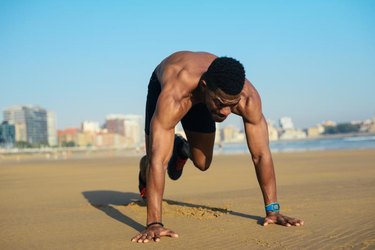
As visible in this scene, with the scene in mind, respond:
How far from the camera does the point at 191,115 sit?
4781 mm

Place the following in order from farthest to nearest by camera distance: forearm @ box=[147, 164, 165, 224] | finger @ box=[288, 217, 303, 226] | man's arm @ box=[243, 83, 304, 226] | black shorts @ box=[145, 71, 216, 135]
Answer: black shorts @ box=[145, 71, 216, 135], man's arm @ box=[243, 83, 304, 226], finger @ box=[288, 217, 303, 226], forearm @ box=[147, 164, 165, 224]

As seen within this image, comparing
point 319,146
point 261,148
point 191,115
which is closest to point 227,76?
point 261,148

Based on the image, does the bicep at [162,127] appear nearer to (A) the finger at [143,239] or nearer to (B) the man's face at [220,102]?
(B) the man's face at [220,102]

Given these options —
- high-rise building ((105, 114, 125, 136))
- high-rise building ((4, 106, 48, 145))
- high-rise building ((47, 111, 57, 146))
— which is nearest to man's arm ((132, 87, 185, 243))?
high-rise building ((4, 106, 48, 145))

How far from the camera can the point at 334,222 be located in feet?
12.5

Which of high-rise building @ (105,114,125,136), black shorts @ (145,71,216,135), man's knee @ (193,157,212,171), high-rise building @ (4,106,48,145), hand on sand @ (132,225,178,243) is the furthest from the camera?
high-rise building @ (105,114,125,136)

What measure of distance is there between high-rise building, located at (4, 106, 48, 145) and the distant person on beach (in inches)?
5694

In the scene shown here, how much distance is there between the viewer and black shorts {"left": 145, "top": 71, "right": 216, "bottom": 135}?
449 cm

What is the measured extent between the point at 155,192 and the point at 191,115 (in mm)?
1481

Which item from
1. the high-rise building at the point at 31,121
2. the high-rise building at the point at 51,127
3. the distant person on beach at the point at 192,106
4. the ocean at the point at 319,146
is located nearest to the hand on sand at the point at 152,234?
the distant person on beach at the point at 192,106

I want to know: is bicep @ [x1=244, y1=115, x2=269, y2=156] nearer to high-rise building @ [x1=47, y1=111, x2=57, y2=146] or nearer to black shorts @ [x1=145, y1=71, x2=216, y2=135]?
black shorts @ [x1=145, y1=71, x2=216, y2=135]

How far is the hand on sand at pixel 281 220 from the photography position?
3.72 m

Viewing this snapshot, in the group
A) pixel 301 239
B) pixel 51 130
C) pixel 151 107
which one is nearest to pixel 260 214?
pixel 301 239

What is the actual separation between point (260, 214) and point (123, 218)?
5.07 ft
